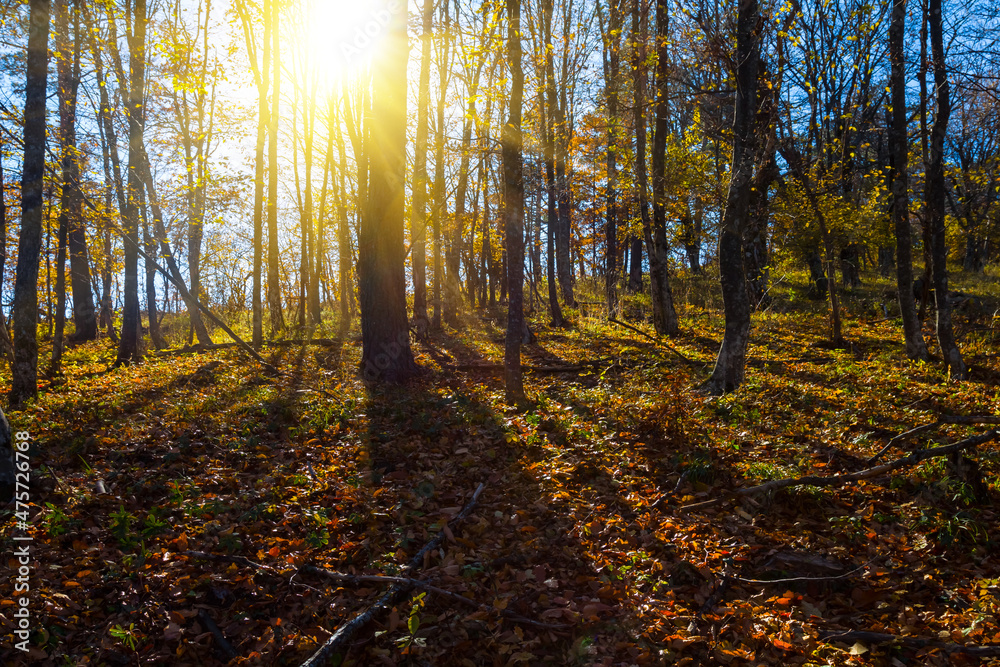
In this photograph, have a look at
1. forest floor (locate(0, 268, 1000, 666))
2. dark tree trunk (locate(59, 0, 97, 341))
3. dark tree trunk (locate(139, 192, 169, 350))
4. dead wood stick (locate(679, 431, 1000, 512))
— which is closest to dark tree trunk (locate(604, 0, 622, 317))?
forest floor (locate(0, 268, 1000, 666))

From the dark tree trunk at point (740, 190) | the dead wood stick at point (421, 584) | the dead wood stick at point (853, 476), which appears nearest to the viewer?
the dead wood stick at point (421, 584)

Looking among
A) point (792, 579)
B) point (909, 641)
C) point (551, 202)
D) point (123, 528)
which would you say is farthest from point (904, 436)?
point (551, 202)

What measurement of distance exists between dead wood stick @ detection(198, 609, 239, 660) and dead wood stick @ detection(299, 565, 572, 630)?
655mm

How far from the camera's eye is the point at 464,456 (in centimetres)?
579

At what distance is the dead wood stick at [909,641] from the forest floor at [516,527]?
2 centimetres

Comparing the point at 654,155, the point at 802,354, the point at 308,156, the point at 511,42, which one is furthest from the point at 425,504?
the point at 308,156

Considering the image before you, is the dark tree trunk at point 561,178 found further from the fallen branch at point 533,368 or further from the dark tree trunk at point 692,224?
the fallen branch at point 533,368

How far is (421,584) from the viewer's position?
362cm

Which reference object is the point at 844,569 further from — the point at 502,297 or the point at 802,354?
the point at 502,297

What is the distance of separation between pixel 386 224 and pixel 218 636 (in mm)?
6531

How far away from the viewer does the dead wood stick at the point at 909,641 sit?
2.80 metres

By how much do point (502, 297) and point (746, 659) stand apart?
22.8 m

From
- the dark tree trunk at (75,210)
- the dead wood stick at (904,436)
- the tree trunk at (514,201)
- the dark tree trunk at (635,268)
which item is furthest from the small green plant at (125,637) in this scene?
the dark tree trunk at (635,268)

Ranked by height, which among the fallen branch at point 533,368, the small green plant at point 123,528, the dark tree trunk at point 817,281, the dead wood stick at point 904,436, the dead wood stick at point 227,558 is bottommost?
the dead wood stick at point 227,558
